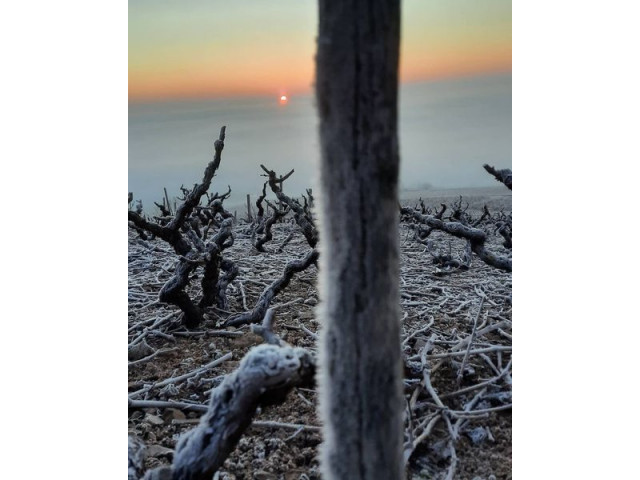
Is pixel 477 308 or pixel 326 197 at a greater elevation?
pixel 326 197

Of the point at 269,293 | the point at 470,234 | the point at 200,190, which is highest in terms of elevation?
the point at 200,190

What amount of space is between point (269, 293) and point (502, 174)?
0.77 metres

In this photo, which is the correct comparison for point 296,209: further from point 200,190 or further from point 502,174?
point 502,174

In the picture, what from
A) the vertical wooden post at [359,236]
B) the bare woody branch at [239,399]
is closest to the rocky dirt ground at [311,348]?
the bare woody branch at [239,399]

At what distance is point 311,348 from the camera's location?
176 cm

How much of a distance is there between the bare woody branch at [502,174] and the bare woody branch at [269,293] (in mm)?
565

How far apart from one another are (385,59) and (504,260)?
101cm

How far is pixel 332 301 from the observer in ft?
4.00

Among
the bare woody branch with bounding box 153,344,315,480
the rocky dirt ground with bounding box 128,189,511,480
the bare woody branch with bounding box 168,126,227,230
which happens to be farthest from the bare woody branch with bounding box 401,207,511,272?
the bare woody branch with bounding box 153,344,315,480

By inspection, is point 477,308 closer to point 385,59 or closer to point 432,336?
point 432,336

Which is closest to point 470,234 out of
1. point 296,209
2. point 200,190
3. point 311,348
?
point 296,209

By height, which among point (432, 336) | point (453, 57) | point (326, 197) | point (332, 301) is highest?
point (453, 57)

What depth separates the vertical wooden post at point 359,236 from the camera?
44.6 inches
